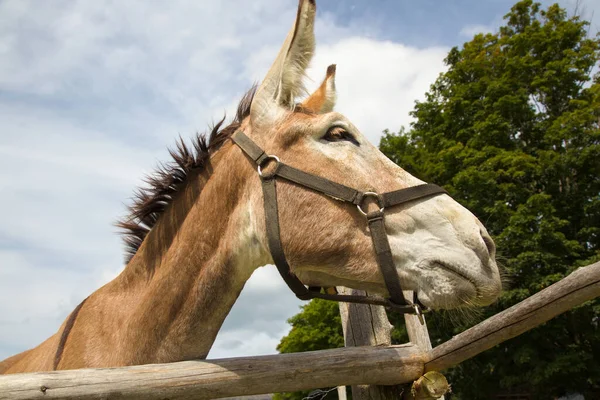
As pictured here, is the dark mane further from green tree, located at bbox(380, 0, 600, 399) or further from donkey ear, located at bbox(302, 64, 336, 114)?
green tree, located at bbox(380, 0, 600, 399)

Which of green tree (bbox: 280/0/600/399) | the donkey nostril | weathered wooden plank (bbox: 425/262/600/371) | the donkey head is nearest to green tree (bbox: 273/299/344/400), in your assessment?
green tree (bbox: 280/0/600/399)

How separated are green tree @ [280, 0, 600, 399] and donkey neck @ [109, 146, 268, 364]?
11319mm

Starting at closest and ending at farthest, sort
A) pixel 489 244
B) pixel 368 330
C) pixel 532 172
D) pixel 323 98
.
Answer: pixel 489 244, pixel 323 98, pixel 368 330, pixel 532 172

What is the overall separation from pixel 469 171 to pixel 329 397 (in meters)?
16.9

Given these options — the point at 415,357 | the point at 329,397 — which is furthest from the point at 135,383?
the point at 329,397

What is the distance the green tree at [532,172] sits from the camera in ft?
49.5

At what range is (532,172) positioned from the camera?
16.3 m

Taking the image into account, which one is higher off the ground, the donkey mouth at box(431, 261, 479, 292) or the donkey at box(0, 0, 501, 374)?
the donkey at box(0, 0, 501, 374)

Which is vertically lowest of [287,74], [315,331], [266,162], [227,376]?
[227,376]

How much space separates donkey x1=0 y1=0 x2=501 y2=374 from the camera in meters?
2.35

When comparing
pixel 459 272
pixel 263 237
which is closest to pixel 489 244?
pixel 459 272

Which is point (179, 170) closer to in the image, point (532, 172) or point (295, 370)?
point (295, 370)

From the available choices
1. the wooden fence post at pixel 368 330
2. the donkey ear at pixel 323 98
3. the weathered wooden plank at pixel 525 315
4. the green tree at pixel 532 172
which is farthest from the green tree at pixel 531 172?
the donkey ear at pixel 323 98

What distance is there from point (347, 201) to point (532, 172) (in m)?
15.8
